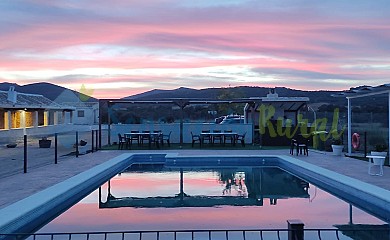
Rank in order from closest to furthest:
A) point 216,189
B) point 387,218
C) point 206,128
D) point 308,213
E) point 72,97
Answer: point 387,218 < point 308,213 < point 216,189 < point 206,128 < point 72,97

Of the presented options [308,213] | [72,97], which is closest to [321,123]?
[308,213]

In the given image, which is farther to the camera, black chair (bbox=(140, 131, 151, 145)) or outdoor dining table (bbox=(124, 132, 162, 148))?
black chair (bbox=(140, 131, 151, 145))

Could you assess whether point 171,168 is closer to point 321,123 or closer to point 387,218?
point 387,218

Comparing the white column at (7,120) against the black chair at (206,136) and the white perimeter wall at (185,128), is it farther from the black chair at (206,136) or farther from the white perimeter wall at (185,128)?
the black chair at (206,136)

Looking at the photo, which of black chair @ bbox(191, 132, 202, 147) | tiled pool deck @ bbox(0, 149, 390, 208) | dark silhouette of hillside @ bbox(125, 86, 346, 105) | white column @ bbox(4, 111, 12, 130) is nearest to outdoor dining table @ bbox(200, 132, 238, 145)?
black chair @ bbox(191, 132, 202, 147)

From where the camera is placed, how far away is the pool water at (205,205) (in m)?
7.25

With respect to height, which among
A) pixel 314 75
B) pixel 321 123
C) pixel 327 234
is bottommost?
pixel 327 234

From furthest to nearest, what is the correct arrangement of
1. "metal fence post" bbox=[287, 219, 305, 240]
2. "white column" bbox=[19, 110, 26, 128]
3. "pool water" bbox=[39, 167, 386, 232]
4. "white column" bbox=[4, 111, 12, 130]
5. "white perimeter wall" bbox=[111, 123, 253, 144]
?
"white column" bbox=[19, 110, 26, 128] → "white column" bbox=[4, 111, 12, 130] → "white perimeter wall" bbox=[111, 123, 253, 144] → "pool water" bbox=[39, 167, 386, 232] → "metal fence post" bbox=[287, 219, 305, 240]

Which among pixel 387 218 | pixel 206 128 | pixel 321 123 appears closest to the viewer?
pixel 387 218

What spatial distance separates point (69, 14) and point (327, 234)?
452 inches

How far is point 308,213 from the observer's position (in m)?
8.03

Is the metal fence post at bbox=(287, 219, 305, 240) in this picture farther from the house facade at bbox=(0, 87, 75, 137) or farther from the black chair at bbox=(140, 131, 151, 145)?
the house facade at bbox=(0, 87, 75, 137)

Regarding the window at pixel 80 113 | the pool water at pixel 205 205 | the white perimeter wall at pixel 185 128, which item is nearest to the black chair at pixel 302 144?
the pool water at pixel 205 205

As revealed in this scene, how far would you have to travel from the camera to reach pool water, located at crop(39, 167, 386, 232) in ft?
23.8
